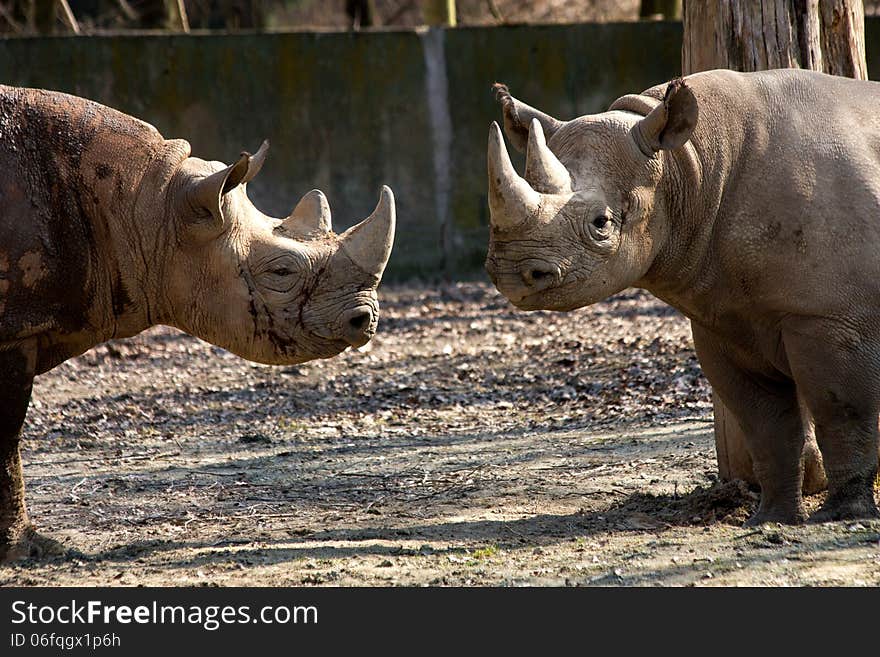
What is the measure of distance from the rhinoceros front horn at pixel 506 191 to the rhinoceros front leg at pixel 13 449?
2.12 metres

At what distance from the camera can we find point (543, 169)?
559cm

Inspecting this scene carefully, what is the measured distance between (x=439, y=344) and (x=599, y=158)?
661 cm

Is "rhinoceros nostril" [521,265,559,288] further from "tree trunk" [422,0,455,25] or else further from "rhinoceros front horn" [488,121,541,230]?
"tree trunk" [422,0,455,25]

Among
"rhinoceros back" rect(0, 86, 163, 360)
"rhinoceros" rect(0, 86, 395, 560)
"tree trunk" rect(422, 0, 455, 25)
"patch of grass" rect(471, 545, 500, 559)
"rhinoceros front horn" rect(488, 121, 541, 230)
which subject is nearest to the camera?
"rhinoceros front horn" rect(488, 121, 541, 230)

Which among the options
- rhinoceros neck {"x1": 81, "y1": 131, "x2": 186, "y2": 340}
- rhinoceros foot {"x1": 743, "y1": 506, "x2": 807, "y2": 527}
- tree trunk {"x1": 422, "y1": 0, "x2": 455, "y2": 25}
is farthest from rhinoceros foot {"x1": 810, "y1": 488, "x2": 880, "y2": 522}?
tree trunk {"x1": 422, "y1": 0, "x2": 455, "y2": 25}

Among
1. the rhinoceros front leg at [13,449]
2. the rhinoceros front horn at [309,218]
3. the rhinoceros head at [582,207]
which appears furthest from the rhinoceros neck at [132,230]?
the rhinoceros head at [582,207]

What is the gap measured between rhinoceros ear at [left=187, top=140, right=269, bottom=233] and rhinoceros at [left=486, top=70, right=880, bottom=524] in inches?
42.8

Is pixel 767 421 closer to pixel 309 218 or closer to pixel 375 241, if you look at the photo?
pixel 375 241

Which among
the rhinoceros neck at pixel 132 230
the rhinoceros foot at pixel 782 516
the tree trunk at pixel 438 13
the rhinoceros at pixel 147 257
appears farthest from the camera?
the tree trunk at pixel 438 13

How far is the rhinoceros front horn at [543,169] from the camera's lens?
18.3 feet

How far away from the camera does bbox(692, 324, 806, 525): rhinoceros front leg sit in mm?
6383

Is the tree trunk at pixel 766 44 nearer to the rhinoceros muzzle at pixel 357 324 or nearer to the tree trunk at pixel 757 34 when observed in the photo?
the tree trunk at pixel 757 34

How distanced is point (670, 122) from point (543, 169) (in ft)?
1.88

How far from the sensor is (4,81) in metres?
14.6
